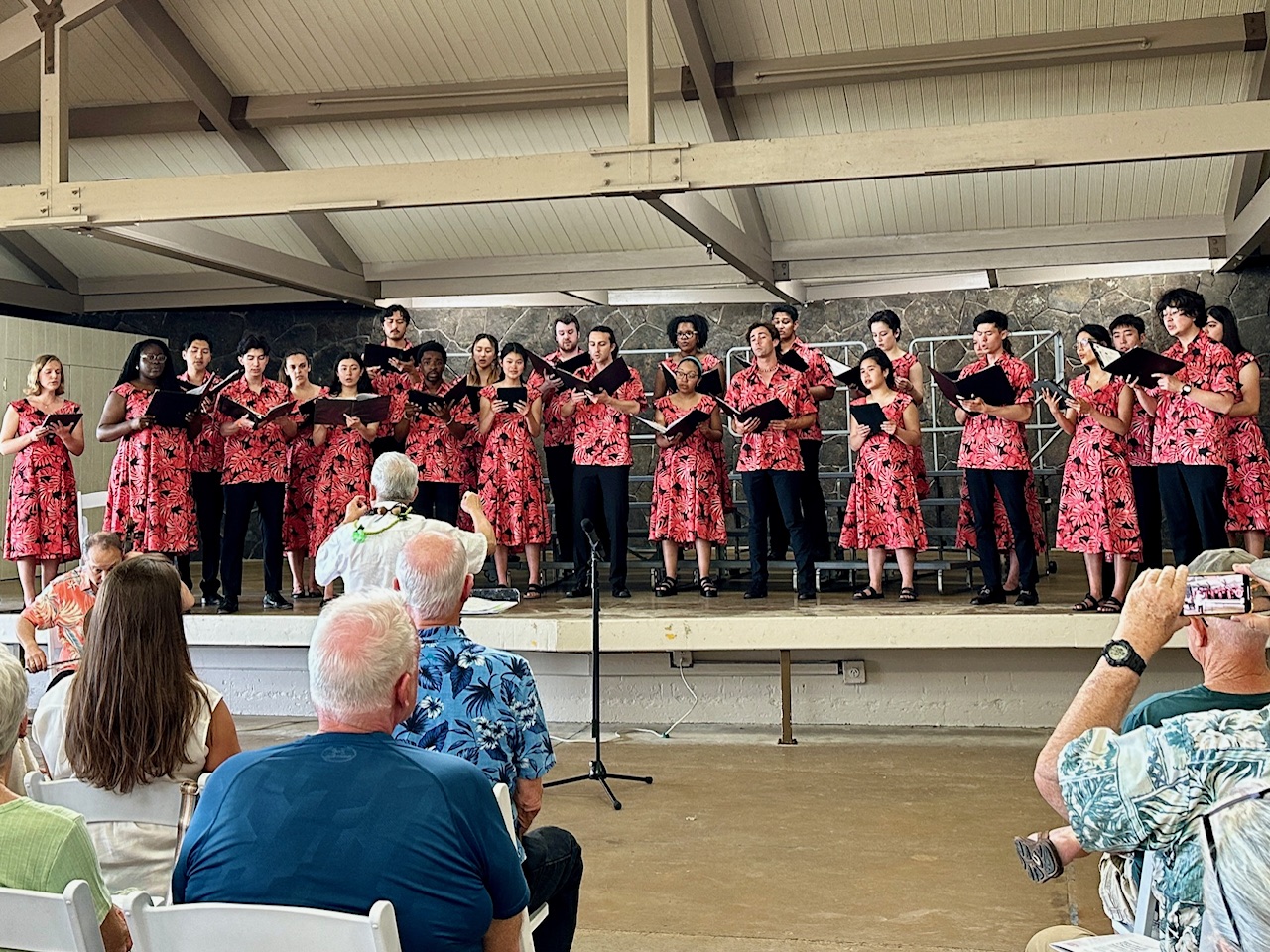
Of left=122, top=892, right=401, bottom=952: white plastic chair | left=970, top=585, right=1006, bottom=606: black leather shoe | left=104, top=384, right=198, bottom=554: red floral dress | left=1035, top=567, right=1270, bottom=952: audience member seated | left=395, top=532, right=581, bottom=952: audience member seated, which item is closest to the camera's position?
left=1035, top=567, right=1270, bottom=952: audience member seated

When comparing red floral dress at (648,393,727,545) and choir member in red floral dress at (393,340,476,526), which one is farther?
choir member in red floral dress at (393,340,476,526)

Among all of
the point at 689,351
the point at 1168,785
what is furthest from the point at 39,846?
the point at 689,351

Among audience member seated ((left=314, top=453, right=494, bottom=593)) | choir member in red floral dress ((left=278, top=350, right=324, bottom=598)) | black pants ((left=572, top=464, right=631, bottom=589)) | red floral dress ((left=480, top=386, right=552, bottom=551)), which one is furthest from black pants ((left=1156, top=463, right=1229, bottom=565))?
choir member in red floral dress ((left=278, top=350, right=324, bottom=598))

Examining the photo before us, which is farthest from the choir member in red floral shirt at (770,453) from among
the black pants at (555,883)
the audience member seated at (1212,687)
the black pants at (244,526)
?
the audience member seated at (1212,687)

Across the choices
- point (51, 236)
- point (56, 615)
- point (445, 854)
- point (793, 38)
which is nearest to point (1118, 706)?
point (445, 854)

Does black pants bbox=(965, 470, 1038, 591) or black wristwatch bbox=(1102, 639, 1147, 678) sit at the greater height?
black pants bbox=(965, 470, 1038, 591)

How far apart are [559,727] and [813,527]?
1.84 meters

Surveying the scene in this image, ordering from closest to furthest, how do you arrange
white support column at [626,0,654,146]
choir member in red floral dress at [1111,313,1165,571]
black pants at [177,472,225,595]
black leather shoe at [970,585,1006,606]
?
white support column at [626,0,654,146] → choir member in red floral dress at [1111,313,1165,571] → black leather shoe at [970,585,1006,606] → black pants at [177,472,225,595]

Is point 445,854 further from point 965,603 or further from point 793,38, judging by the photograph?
point 793,38

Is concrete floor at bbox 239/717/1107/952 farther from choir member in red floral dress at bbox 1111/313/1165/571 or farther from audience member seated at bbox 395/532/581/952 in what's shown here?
choir member in red floral dress at bbox 1111/313/1165/571

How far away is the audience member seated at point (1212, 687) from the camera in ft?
6.89

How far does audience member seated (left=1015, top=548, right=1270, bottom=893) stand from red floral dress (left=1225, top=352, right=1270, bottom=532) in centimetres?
429

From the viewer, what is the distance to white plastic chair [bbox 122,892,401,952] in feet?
5.38

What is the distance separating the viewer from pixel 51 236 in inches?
403
